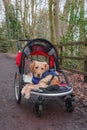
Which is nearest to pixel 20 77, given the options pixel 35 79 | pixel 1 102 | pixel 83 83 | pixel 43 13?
pixel 35 79

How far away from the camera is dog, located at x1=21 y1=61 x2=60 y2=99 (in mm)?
4525

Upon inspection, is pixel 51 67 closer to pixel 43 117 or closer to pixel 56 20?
pixel 43 117

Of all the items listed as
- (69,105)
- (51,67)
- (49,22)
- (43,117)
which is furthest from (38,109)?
(49,22)

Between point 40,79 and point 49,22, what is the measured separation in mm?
8913

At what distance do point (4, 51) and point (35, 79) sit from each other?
71.5 ft

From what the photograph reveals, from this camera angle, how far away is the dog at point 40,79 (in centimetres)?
452

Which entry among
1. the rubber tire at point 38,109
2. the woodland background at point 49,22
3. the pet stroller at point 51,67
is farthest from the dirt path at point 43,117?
the woodland background at point 49,22

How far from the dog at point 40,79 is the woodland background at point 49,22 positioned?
288 centimetres

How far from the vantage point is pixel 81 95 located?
584 cm

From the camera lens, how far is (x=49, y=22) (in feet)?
43.6

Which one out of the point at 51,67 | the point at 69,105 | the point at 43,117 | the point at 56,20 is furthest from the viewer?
the point at 56,20

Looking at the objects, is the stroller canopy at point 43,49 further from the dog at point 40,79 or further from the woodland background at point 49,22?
the woodland background at point 49,22

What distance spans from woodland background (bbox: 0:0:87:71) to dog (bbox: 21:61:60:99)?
288 cm

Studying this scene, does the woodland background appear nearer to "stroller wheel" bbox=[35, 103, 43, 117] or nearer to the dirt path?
the dirt path
